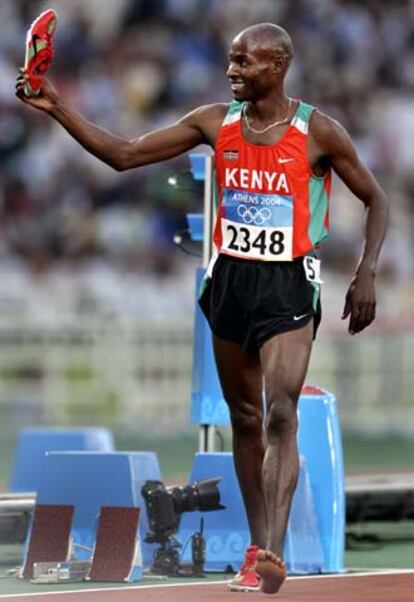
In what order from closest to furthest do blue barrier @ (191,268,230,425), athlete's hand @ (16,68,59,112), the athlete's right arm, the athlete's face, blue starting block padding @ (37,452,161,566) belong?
1. athlete's hand @ (16,68,59,112)
2. the athlete's right arm
3. the athlete's face
4. blue starting block padding @ (37,452,161,566)
5. blue barrier @ (191,268,230,425)

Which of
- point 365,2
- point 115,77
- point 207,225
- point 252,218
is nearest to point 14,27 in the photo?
point 115,77

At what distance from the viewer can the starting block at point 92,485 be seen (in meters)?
8.91

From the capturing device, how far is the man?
25.1 ft

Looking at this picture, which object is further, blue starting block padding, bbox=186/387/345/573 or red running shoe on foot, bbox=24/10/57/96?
blue starting block padding, bbox=186/387/345/573

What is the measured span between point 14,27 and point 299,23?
141 inches

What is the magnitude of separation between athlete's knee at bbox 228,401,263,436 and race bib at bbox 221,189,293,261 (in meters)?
0.67

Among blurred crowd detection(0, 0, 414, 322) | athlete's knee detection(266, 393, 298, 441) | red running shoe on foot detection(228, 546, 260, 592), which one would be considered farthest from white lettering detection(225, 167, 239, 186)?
blurred crowd detection(0, 0, 414, 322)

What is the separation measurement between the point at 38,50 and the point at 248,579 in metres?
2.34

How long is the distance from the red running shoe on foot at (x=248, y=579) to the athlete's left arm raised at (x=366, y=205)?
3.46 ft

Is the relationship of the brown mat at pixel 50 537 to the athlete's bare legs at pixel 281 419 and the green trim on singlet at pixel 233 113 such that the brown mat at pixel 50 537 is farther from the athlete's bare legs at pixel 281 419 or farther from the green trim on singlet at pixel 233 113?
the green trim on singlet at pixel 233 113

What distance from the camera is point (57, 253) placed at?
19844 millimetres

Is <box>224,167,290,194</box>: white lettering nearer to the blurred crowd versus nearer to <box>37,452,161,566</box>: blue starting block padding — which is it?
<box>37,452,161,566</box>: blue starting block padding

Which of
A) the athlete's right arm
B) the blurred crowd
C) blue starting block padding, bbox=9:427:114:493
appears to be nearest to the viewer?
the athlete's right arm

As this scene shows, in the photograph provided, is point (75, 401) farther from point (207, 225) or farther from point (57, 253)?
point (207, 225)
